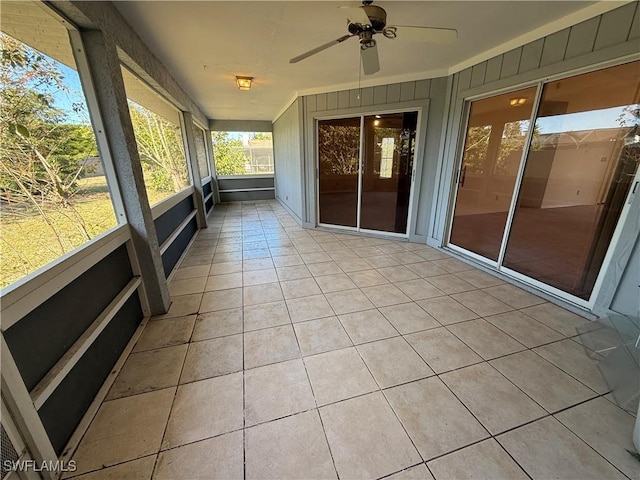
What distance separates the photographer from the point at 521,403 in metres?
1.48

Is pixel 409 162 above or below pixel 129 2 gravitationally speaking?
below

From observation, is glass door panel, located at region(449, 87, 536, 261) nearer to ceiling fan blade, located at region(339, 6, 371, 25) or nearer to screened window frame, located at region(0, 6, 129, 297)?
ceiling fan blade, located at region(339, 6, 371, 25)

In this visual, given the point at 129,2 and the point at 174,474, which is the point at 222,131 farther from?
the point at 174,474

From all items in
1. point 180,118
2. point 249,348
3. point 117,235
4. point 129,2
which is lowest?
point 249,348

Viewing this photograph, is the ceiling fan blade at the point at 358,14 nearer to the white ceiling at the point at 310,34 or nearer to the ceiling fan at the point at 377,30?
the ceiling fan at the point at 377,30

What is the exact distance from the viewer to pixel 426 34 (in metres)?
1.87

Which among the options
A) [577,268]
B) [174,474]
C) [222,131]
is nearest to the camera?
[174,474]

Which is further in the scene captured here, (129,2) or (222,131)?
(222,131)

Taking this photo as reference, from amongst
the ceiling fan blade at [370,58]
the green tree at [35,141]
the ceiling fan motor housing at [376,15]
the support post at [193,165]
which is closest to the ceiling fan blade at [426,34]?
the ceiling fan motor housing at [376,15]

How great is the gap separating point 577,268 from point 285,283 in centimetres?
312

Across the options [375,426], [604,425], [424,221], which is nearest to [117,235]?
[375,426]

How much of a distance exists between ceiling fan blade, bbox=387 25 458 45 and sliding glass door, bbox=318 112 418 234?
2011mm

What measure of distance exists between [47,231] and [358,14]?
223 cm

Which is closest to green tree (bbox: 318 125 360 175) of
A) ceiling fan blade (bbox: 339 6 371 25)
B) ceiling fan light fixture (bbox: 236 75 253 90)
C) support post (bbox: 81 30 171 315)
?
ceiling fan light fixture (bbox: 236 75 253 90)
